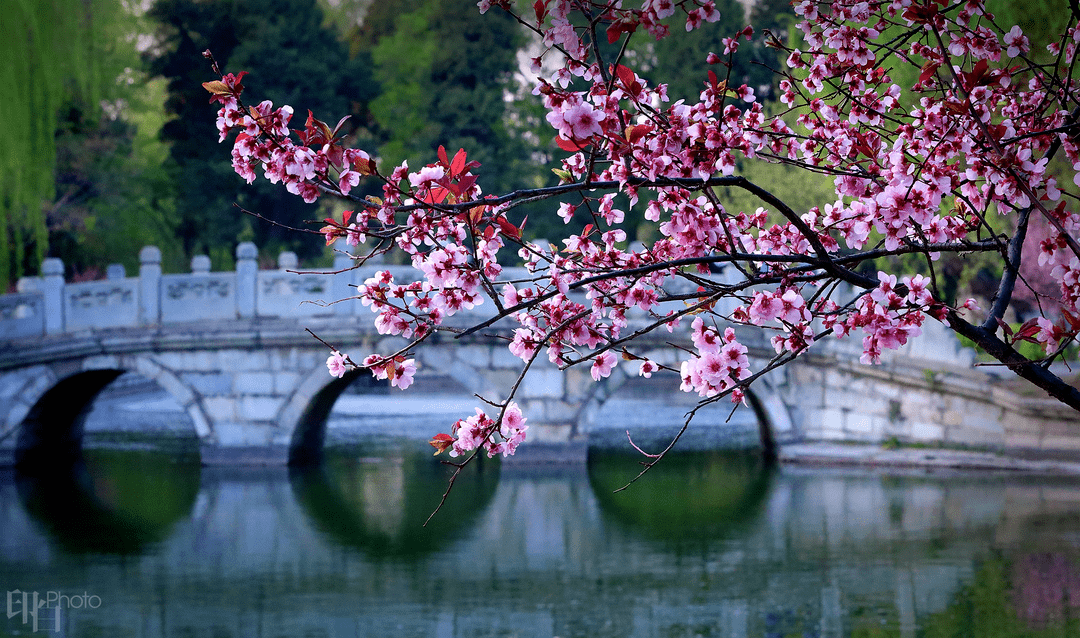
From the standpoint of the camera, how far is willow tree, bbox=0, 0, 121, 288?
1192cm

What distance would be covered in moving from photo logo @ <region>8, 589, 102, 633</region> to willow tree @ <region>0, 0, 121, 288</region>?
6554 mm

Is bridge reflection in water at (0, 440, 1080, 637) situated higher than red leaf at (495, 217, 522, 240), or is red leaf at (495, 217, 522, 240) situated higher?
red leaf at (495, 217, 522, 240)

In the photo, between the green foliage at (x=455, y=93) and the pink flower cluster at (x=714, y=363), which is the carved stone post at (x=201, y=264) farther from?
the pink flower cluster at (x=714, y=363)

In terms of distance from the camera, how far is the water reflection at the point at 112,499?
870 centimetres

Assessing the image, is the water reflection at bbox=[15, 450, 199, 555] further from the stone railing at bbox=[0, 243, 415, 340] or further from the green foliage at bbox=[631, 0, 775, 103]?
the green foliage at bbox=[631, 0, 775, 103]

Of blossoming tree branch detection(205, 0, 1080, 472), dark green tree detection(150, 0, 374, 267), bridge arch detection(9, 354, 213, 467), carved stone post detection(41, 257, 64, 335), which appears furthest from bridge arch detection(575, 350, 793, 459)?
blossoming tree branch detection(205, 0, 1080, 472)

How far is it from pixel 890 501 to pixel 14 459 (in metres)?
8.99

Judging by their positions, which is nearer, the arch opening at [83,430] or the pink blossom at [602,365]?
the pink blossom at [602,365]

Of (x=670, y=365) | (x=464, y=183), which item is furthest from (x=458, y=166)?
(x=670, y=365)

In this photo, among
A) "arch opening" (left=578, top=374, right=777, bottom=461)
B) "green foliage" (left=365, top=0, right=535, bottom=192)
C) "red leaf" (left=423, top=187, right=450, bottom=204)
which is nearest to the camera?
"red leaf" (left=423, top=187, right=450, bottom=204)

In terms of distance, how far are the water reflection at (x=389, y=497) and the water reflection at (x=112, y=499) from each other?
1.19 meters

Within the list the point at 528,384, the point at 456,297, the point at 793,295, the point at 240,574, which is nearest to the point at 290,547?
the point at 240,574

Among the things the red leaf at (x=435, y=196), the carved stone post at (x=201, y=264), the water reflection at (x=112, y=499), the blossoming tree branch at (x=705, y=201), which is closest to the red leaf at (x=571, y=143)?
the blossoming tree branch at (x=705, y=201)

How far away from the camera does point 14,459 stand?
12102 millimetres
